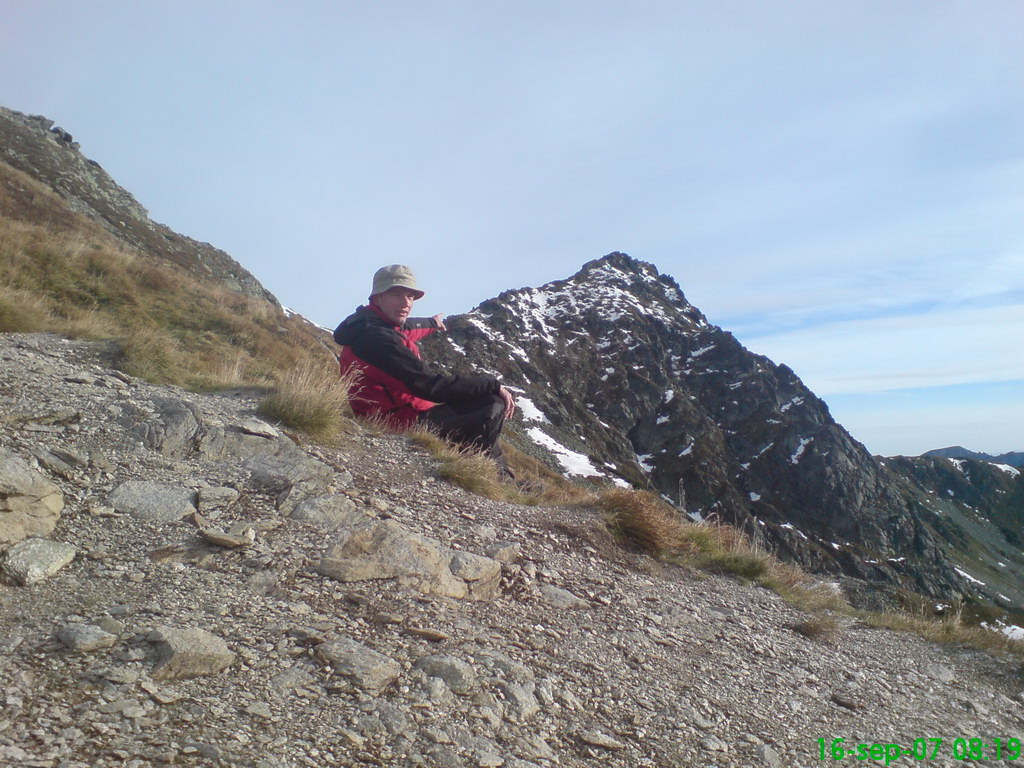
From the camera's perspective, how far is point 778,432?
331 ft

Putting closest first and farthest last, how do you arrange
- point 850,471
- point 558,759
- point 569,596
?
point 558,759 → point 569,596 → point 850,471

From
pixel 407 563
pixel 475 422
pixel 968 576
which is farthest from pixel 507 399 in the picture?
pixel 968 576

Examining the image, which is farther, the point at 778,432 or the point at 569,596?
the point at 778,432

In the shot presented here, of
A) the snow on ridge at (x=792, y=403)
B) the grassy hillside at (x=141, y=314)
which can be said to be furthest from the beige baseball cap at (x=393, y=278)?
the snow on ridge at (x=792, y=403)

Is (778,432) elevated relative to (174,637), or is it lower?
elevated

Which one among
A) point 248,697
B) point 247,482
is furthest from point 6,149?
point 248,697

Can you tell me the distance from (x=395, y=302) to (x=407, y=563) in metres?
3.01

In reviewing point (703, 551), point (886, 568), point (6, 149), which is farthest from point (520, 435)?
point (886, 568)

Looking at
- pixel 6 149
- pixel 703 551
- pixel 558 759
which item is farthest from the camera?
pixel 6 149

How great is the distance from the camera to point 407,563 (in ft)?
12.8

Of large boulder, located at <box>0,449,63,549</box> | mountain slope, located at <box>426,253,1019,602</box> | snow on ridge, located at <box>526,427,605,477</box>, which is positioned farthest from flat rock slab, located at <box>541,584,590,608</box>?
mountain slope, located at <box>426,253,1019,602</box>

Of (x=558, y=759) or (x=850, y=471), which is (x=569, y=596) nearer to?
(x=558, y=759)

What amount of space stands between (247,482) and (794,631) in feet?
13.8

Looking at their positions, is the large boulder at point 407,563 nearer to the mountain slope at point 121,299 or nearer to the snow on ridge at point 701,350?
the mountain slope at point 121,299
